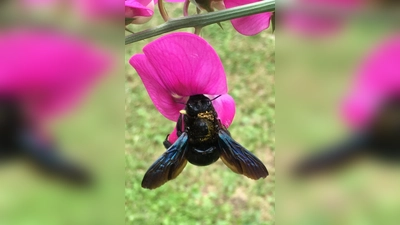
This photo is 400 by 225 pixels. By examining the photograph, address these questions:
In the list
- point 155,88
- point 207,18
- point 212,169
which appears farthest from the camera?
point 212,169

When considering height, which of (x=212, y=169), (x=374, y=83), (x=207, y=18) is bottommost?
(x=212, y=169)

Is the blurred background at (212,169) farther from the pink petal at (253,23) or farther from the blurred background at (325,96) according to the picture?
the blurred background at (325,96)

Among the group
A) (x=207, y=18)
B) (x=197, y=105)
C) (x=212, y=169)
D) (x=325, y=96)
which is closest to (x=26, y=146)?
(x=325, y=96)

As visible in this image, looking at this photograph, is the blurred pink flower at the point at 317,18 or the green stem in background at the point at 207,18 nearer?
the blurred pink flower at the point at 317,18

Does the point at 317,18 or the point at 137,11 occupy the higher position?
the point at 137,11

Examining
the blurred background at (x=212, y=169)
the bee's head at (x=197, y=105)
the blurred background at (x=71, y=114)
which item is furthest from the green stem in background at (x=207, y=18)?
the blurred background at (x=212, y=169)

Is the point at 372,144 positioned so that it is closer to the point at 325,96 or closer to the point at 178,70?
the point at 325,96

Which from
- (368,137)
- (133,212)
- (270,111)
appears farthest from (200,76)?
(270,111)

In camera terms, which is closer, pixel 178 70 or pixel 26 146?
pixel 26 146
